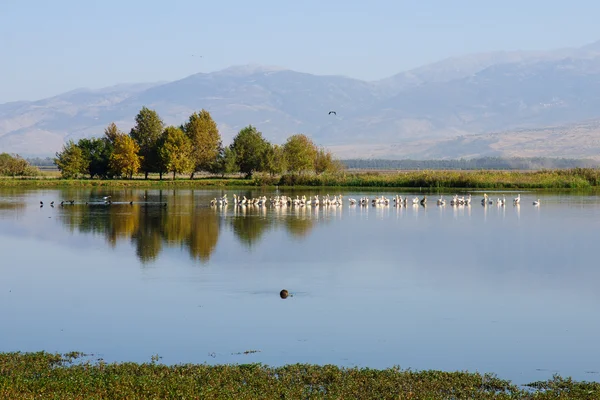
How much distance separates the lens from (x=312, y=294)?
21578 mm

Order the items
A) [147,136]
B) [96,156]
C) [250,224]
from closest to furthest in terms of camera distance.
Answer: [250,224] < [96,156] < [147,136]

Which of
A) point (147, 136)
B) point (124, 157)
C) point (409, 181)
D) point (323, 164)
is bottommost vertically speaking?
point (409, 181)

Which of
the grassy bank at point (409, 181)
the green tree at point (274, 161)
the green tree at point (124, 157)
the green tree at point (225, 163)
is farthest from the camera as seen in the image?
the green tree at point (225, 163)

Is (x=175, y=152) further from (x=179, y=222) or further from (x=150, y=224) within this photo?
(x=150, y=224)

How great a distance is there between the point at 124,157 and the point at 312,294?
7622 cm

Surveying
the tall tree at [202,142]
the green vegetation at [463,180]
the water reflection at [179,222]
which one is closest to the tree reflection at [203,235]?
the water reflection at [179,222]

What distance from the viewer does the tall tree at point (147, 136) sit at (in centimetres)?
9975

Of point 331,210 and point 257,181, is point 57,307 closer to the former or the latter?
point 331,210

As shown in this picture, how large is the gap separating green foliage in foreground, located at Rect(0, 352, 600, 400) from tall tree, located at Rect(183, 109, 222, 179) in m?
87.2

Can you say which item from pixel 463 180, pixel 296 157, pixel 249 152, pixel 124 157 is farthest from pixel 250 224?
pixel 249 152

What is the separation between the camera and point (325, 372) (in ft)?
45.5

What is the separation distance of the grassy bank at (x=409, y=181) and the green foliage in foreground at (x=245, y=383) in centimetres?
7063

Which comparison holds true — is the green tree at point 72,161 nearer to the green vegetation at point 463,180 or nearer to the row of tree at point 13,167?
the row of tree at point 13,167

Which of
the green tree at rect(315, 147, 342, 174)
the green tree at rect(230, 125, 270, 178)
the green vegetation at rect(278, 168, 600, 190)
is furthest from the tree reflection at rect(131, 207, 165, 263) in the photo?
the green tree at rect(315, 147, 342, 174)
